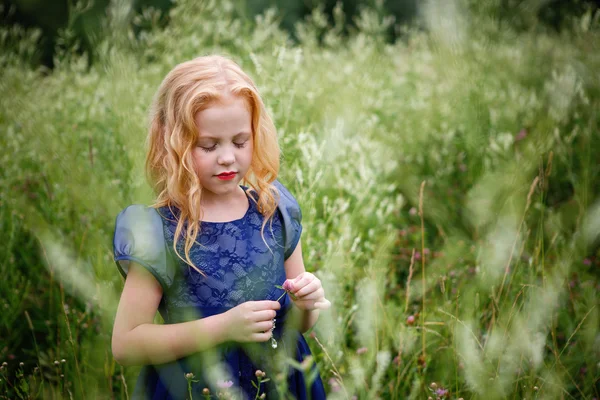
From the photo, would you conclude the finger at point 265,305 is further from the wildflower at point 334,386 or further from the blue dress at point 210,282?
the wildflower at point 334,386

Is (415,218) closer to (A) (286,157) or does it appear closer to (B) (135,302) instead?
(A) (286,157)

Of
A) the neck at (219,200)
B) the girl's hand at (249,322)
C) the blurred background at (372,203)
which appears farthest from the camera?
the blurred background at (372,203)

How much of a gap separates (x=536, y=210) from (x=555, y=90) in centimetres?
63

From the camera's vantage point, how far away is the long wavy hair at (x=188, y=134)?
122cm

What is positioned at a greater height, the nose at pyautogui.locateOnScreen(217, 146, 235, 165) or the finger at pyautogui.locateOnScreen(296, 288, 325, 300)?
the nose at pyautogui.locateOnScreen(217, 146, 235, 165)

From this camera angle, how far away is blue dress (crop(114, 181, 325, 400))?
3.99ft

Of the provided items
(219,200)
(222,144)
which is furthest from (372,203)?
(222,144)

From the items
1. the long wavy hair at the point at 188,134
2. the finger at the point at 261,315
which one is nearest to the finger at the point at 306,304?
the finger at the point at 261,315

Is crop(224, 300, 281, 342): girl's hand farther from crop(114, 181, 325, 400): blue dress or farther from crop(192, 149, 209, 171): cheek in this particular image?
crop(192, 149, 209, 171): cheek

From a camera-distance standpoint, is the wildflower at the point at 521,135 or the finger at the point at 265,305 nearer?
the finger at the point at 265,305

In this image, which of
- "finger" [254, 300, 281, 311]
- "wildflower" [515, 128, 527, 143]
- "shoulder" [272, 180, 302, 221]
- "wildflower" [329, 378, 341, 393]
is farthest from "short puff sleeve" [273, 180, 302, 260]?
"wildflower" [515, 128, 527, 143]

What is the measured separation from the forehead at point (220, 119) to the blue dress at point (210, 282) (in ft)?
0.71

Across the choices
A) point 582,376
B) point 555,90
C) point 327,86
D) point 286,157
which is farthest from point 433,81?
Answer: point 582,376

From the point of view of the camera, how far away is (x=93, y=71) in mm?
3592
